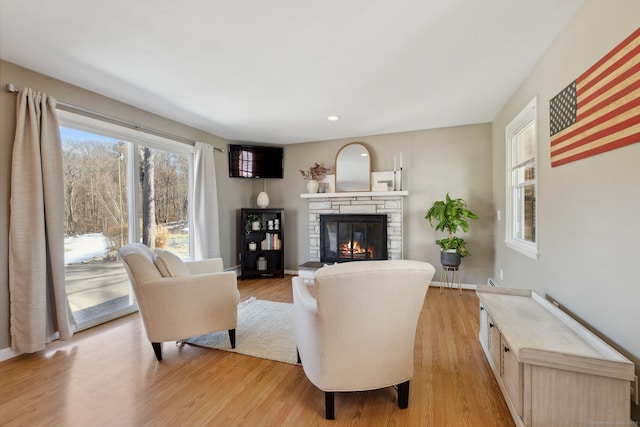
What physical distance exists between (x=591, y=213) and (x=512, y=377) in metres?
1.02

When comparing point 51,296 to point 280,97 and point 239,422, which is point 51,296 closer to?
point 239,422

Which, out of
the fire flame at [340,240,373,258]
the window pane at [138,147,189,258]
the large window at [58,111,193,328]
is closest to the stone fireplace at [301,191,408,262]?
the fire flame at [340,240,373,258]

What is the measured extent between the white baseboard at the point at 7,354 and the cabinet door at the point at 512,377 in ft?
11.8

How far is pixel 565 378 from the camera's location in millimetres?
1286

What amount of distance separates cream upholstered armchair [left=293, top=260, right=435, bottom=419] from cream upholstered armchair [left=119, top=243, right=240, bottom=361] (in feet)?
3.28

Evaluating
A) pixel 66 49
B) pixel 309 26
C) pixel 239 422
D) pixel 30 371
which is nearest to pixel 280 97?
pixel 309 26

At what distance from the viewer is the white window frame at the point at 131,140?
275 cm

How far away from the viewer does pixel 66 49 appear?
2100mm

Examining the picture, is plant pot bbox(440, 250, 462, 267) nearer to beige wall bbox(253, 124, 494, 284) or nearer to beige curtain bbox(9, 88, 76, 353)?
beige wall bbox(253, 124, 494, 284)

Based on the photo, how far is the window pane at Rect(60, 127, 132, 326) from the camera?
2793mm

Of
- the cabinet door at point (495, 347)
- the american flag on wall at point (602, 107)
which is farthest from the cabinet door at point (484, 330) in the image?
the american flag on wall at point (602, 107)

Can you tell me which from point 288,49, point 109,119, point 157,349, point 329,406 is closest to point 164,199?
point 109,119

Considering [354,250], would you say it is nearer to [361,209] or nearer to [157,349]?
[361,209]

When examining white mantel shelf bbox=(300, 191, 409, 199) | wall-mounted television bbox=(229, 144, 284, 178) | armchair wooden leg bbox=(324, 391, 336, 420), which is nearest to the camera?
armchair wooden leg bbox=(324, 391, 336, 420)
